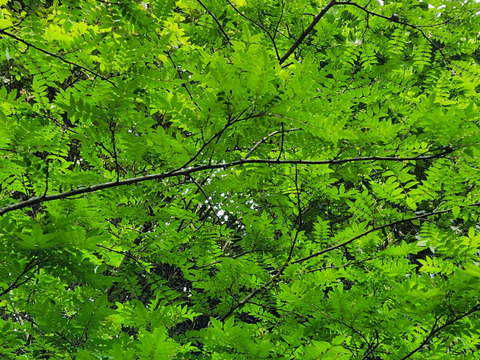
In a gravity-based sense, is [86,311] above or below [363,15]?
below

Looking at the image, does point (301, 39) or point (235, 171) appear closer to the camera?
point (235, 171)

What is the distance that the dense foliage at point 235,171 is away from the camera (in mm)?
1847

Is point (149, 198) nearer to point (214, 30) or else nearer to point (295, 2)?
point (214, 30)

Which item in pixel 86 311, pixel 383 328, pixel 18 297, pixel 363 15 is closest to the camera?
pixel 86 311

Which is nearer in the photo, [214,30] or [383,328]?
[383,328]

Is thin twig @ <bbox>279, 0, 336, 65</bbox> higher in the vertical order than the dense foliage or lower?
higher

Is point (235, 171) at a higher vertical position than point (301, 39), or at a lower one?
lower

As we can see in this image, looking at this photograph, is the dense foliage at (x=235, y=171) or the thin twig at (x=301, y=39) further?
the thin twig at (x=301, y=39)

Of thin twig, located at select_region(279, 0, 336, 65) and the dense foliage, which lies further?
thin twig, located at select_region(279, 0, 336, 65)

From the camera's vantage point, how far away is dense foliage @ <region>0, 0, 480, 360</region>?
6.06 feet

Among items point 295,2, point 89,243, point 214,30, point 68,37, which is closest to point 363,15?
point 295,2

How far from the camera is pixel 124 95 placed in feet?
6.27

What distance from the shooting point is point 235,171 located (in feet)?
8.90

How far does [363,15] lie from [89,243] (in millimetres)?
3119
